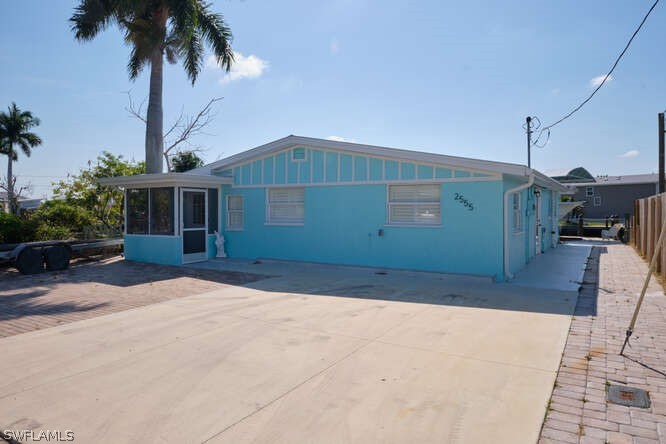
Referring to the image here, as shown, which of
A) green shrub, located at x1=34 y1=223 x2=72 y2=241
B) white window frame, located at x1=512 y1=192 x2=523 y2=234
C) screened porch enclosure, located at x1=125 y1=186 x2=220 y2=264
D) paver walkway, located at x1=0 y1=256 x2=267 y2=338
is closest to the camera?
paver walkway, located at x1=0 y1=256 x2=267 y2=338

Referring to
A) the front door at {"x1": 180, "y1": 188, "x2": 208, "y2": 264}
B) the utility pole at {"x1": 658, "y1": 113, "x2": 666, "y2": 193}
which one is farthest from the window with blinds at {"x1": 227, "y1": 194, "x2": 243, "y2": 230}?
the utility pole at {"x1": 658, "y1": 113, "x2": 666, "y2": 193}

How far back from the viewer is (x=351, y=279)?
995 cm

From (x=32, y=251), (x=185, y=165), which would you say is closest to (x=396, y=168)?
(x=32, y=251)

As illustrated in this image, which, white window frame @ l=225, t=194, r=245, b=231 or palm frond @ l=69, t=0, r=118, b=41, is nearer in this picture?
white window frame @ l=225, t=194, r=245, b=231

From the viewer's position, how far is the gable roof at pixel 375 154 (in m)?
9.12

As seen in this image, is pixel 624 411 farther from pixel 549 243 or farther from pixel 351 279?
pixel 549 243

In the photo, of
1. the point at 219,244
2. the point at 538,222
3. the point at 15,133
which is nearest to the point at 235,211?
the point at 219,244

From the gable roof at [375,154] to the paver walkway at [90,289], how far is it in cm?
375

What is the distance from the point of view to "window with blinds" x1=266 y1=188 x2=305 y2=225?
12.5 meters

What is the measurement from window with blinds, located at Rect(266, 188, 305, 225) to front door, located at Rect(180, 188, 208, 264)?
6.64ft

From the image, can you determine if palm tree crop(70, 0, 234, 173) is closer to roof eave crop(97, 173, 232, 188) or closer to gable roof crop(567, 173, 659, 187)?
roof eave crop(97, 173, 232, 188)

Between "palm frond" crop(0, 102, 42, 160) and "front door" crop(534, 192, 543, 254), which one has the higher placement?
"palm frond" crop(0, 102, 42, 160)

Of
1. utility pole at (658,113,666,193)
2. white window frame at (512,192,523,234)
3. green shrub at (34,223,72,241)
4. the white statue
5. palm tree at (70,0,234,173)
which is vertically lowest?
the white statue

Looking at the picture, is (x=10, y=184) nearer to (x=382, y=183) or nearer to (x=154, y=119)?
(x=154, y=119)
